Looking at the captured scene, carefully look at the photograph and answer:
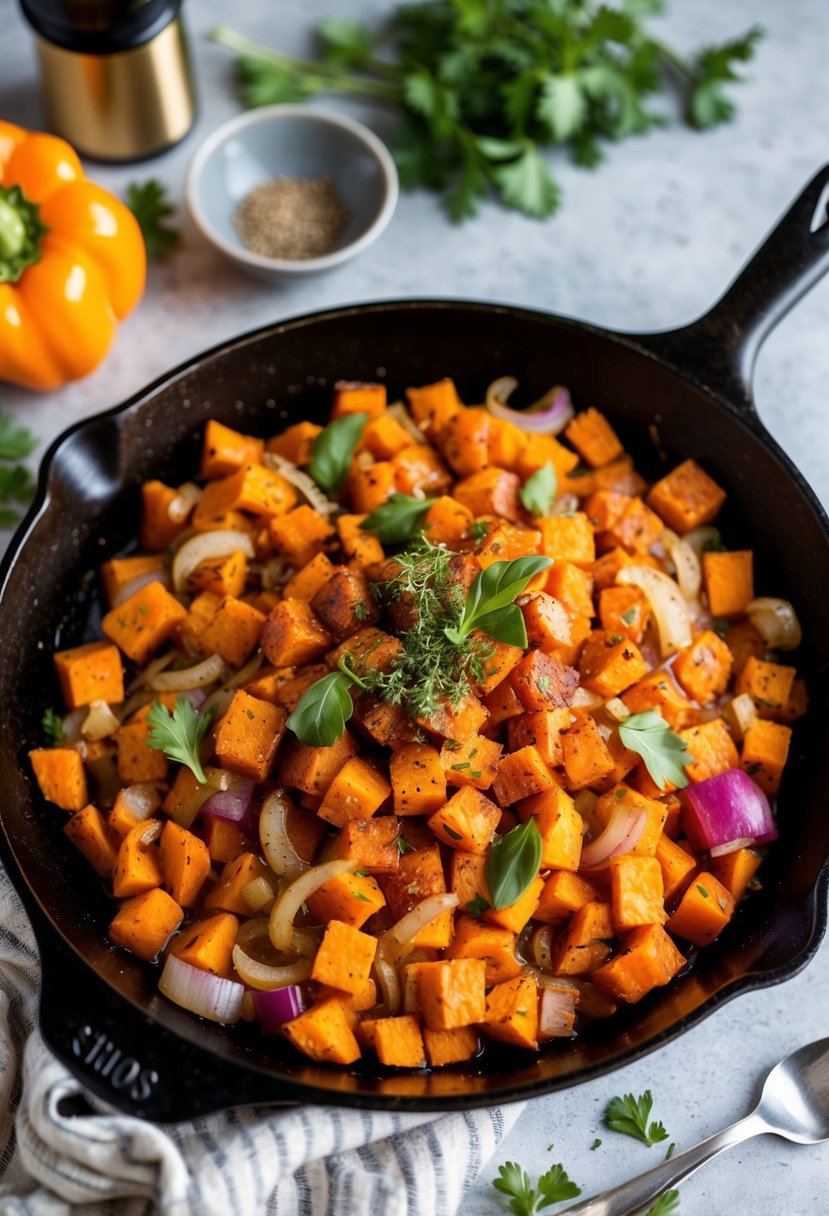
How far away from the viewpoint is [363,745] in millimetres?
2904

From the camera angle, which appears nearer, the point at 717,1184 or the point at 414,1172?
the point at 414,1172

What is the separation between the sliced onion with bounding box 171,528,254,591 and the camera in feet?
10.7

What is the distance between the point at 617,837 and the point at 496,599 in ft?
2.11

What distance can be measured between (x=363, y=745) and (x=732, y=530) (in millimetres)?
1297

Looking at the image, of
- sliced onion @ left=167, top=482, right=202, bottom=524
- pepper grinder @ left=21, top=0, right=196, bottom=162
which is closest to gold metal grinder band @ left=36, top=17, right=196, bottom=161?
pepper grinder @ left=21, top=0, right=196, bottom=162

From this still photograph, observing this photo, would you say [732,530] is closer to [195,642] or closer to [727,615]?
[727,615]

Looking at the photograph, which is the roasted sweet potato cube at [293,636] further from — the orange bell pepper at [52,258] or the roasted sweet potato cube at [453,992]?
the orange bell pepper at [52,258]

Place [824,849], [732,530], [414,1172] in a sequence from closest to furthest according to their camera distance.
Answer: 1. [414,1172]
2. [824,849]
3. [732,530]

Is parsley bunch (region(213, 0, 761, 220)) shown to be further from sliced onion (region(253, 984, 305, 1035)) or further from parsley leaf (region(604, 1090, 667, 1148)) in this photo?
parsley leaf (region(604, 1090, 667, 1148))

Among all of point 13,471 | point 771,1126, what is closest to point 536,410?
point 13,471

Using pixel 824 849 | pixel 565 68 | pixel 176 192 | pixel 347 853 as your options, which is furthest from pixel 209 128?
pixel 824 849

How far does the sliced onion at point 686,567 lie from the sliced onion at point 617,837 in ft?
2.39

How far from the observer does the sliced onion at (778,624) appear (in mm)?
3256

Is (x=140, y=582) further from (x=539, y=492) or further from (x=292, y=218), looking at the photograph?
(x=292, y=218)
